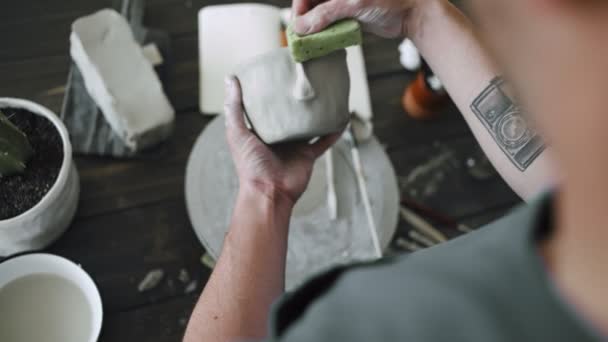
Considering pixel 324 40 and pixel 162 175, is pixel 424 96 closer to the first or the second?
pixel 324 40

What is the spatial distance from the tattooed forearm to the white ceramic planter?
545mm

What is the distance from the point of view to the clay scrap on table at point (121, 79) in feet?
2.64

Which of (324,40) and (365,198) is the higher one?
(324,40)

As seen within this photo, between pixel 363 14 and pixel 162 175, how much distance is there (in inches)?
16.0

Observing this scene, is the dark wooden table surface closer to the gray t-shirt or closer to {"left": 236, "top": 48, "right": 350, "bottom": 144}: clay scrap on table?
{"left": 236, "top": 48, "right": 350, "bottom": 144}: clay scrap on table

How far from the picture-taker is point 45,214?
670 millimetres

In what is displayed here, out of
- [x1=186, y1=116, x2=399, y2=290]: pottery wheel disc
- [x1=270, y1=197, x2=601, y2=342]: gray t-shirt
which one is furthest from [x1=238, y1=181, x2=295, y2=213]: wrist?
[x1=270, y1=197, x2=601, y2=342]: gray t-shirt

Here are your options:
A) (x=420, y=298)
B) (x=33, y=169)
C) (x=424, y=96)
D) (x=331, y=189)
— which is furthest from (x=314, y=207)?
(x=420, y=298)

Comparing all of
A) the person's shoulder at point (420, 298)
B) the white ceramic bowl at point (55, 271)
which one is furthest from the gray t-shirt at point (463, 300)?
the white ceramic bowl at point (55, 271)

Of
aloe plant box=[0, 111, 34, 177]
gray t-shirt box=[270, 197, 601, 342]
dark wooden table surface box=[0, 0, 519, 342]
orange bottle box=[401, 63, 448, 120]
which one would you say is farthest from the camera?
orange bottle box=[401, 63, 448, 120]

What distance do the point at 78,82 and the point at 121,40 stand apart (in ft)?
0.35

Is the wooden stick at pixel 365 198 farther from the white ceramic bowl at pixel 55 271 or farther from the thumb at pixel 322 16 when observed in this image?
the white ceramic bowl at pixel 55 271

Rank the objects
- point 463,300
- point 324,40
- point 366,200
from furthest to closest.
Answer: point 366,200 → point 324,40 → point 463,300

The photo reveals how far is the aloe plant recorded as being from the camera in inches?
24.8
